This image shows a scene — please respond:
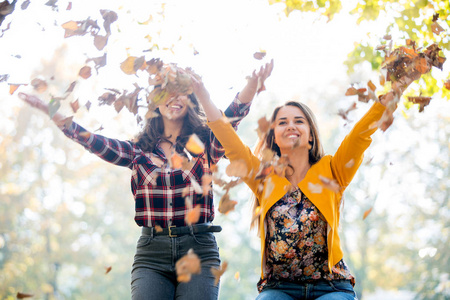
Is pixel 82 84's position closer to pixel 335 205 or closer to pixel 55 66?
pixel 335 205

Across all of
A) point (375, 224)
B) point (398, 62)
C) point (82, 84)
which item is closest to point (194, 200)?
point (82, 84)

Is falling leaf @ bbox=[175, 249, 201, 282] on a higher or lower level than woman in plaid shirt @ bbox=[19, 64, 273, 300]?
lower

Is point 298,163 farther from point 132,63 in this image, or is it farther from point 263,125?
point 132,63

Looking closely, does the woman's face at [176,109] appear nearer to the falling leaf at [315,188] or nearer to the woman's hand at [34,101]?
the woman's hand at [34,101]

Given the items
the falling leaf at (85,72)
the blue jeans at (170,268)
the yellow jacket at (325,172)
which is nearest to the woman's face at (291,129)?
the yellow jacket at (325,172)

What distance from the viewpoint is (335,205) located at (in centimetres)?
232

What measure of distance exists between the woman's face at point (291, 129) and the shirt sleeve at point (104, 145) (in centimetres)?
81

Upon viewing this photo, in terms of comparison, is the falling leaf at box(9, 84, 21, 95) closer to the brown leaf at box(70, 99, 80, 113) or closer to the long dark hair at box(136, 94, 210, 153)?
the brown leaf at box(70, 99, 80, 113)

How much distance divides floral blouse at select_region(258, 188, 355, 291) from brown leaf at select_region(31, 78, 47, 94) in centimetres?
125

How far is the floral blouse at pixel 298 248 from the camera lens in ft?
7.13

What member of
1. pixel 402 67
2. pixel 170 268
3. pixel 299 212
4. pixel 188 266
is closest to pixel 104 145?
pixel 170 268

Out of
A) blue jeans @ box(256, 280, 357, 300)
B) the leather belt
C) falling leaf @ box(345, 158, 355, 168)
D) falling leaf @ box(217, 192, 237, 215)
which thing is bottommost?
blue jeans @ box(256, 280, 357, 300)

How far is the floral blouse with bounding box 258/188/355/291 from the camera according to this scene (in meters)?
2.17

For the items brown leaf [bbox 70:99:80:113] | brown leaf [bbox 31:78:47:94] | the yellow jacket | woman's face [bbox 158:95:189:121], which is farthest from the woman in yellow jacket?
brown leaf [bbox 31:78:47:94]
